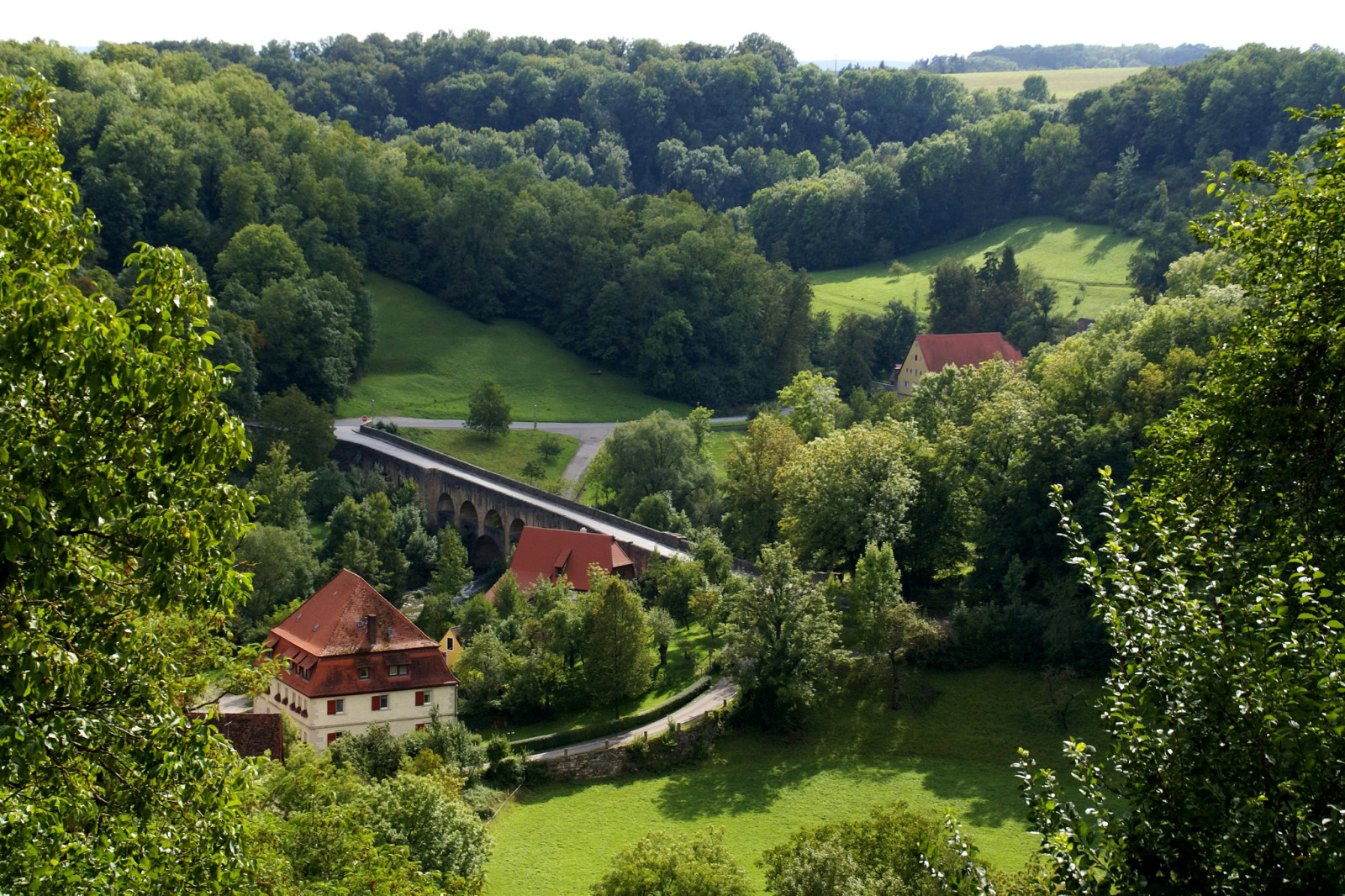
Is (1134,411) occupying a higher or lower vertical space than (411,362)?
higher

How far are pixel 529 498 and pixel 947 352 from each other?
4468cm

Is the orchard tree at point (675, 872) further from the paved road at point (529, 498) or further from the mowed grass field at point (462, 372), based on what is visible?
the mowed grass field at point (462, 372)

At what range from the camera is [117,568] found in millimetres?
11141

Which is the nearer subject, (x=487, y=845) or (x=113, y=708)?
(x=113, y=708)

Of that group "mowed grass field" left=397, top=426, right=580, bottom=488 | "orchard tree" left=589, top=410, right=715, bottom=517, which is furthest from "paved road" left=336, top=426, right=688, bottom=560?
"orchard tree" left=589, top=410, right=715, bottom=517

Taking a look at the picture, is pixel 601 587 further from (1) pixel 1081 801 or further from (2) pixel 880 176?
(2) pixel 880 176

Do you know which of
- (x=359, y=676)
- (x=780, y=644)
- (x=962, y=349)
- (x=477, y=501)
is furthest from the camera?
(x=962, y=349)

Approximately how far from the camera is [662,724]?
147 feet

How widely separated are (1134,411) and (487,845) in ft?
109

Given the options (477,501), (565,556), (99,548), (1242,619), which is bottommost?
(477,501)

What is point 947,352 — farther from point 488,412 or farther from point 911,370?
point 488,412

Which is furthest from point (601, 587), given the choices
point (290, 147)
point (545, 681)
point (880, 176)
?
point (880, 176)

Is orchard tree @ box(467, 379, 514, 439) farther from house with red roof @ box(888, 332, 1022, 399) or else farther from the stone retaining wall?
the stone retaining wall

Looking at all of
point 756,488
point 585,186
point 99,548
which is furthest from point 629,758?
point 585,186
